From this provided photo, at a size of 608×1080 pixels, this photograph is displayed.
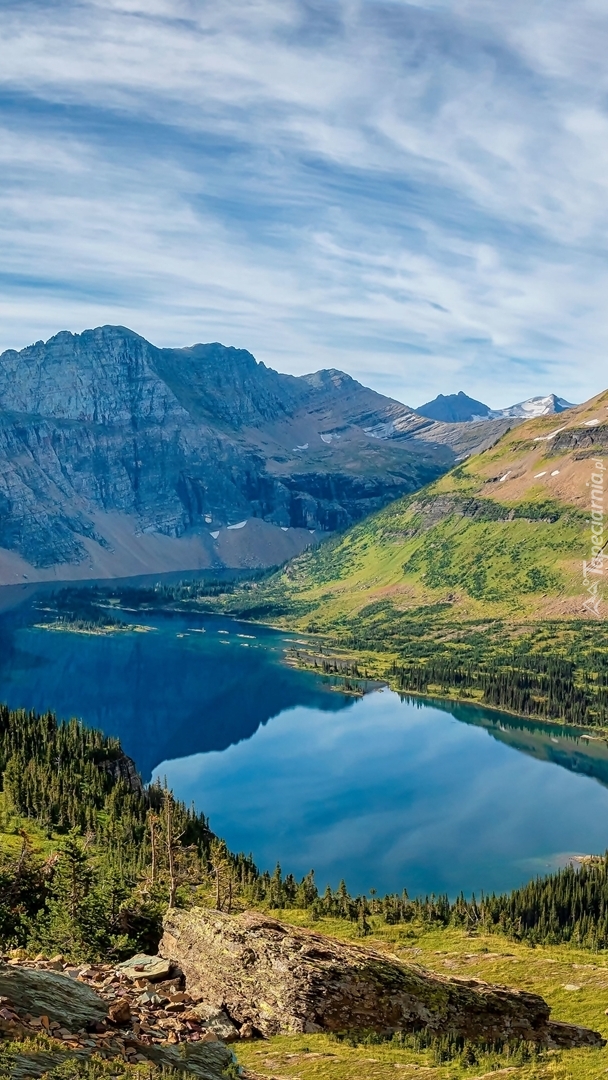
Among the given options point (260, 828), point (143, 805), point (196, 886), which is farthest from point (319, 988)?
point (260, 828)

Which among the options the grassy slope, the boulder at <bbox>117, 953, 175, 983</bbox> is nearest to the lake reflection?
the grassy slope

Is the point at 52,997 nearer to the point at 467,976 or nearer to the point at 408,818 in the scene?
the point at 467,976

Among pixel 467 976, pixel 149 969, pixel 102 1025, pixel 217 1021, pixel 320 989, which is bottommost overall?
pixel 467 976

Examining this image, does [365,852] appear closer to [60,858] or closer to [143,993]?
[60,858]

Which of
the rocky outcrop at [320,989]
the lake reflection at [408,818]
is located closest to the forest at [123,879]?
the rocky outcrop at [320,989]

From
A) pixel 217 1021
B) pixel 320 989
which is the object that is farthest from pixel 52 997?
pixel 320 989

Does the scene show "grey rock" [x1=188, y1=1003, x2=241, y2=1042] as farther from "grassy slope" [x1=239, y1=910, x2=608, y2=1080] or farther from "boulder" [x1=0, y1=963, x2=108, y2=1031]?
"boulder" [x1=0, y1=963, x2=108, y2=1031]

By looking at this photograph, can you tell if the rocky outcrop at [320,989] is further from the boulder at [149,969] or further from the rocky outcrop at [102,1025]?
the rocky outcrop at [102,1025]
